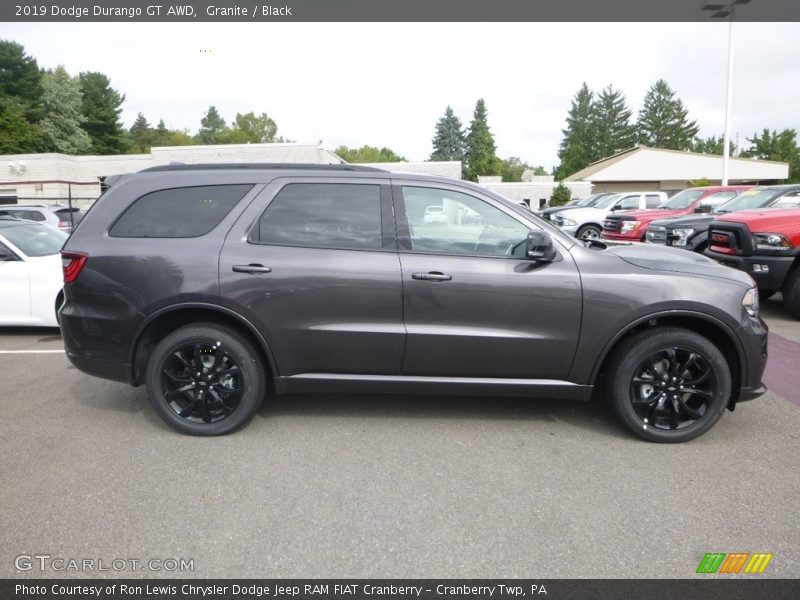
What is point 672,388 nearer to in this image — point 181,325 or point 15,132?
point 181,325

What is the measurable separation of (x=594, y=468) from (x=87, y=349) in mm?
3586

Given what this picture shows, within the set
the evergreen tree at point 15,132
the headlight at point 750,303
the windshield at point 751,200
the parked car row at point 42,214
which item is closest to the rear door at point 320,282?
the headlight at point 750,303

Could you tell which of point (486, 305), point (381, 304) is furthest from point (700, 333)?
point (381, 304)

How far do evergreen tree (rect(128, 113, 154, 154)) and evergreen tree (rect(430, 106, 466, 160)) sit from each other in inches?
1986

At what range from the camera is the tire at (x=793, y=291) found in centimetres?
732

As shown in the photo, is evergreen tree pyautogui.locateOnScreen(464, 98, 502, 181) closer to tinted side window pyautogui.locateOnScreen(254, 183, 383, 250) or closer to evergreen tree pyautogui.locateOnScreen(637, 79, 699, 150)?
evergreen tree pyautogui.locateOnScreen(637, 79, 699, 150)

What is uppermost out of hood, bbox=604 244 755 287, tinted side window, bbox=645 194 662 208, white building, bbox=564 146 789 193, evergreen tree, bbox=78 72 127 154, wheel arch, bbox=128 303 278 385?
evergreen tree, bbox=78 72 127 154

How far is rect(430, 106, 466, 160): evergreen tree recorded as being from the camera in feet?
312

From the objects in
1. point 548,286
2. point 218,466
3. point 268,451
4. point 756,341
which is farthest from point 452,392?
point 756,341

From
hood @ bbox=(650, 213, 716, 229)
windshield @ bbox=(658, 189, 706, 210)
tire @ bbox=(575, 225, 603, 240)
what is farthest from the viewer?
tire @ bbox=(575, 225, 603, 240)

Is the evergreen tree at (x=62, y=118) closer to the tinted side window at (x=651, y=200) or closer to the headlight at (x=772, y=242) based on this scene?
the tinted side window at (x=651, y=200)

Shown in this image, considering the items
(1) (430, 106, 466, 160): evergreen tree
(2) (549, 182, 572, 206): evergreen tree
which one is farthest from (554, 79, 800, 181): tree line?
(2) (549, 182, 572, 206): evergreen tree

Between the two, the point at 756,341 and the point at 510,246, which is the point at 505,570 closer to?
the point at 510,246

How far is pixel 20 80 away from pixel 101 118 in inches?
493
